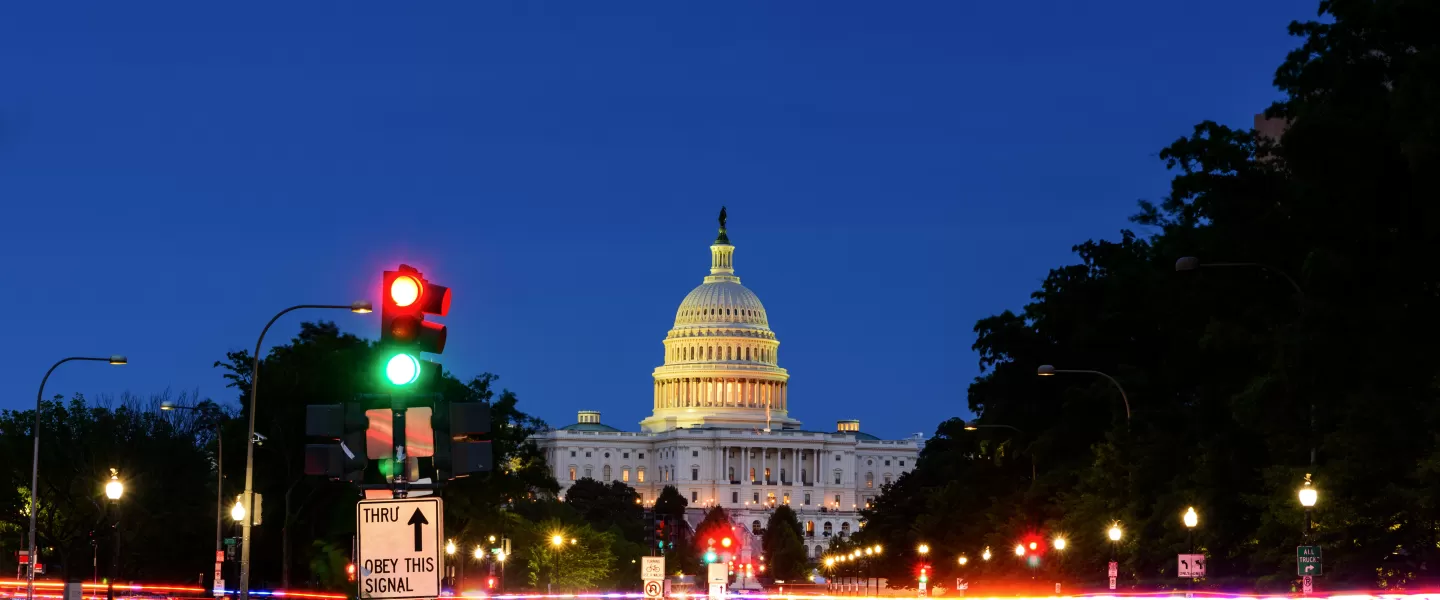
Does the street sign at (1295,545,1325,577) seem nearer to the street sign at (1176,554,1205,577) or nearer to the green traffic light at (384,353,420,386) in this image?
the street sign at (1176,554,1205,577)

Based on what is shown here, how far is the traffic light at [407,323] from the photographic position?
55.5 ft

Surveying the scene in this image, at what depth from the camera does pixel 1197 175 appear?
200 ft

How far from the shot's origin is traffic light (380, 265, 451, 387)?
1691 cm

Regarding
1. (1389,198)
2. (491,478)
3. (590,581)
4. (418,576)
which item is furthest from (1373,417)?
(590,581)

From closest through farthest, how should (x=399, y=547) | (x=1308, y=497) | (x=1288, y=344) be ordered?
1. (x=399, y=547)
2. (x=1308, y=497)
3. (x=1288, y=344)

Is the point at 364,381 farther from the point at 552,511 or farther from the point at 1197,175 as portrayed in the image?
the point at 552,511

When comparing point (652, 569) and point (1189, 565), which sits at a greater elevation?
point (1189, 565)

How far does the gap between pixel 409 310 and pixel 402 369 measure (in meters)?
0.56

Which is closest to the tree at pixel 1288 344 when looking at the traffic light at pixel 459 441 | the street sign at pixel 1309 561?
the street sign at pixel 1309 561

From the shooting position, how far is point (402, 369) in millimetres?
17156

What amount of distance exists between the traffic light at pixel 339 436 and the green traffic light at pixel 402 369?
62cm

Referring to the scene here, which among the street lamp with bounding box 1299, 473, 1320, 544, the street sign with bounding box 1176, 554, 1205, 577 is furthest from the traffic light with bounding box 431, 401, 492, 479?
the street sign with bounding box 1176, 554, 1205, 577

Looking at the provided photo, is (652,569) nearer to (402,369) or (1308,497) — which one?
(1308,497)


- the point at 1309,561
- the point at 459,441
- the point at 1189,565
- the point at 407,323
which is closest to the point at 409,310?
the point at 407,323
